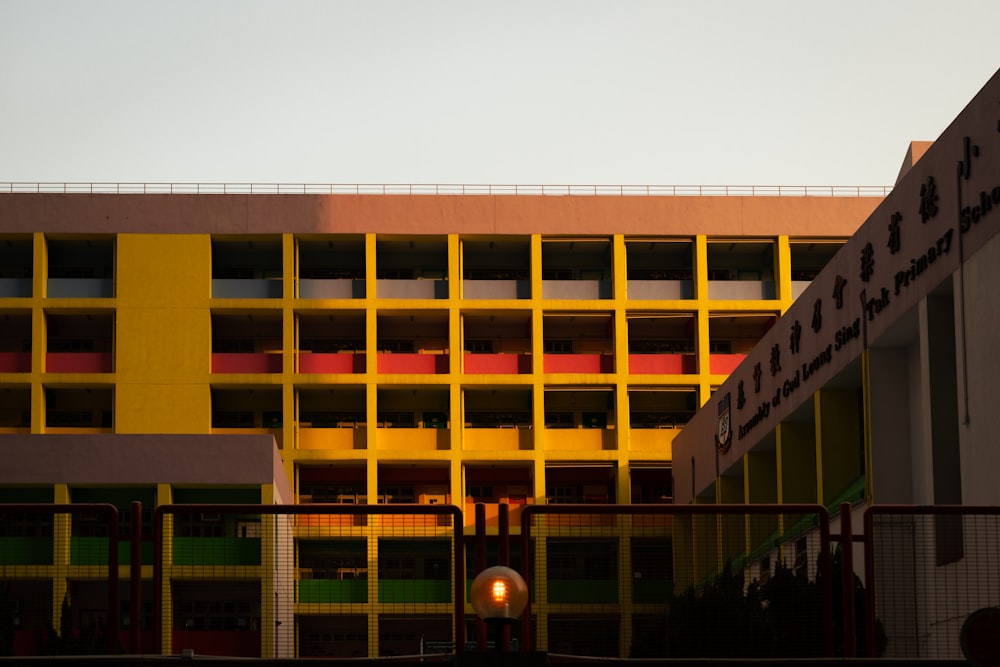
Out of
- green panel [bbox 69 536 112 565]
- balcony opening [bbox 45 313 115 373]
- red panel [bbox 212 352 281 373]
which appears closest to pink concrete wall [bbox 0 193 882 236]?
balcony opening [bbox 45 313 115 373]

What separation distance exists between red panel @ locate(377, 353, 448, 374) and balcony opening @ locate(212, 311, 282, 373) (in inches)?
169

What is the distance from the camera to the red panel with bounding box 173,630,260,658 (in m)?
14.4

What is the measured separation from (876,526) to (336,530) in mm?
5316

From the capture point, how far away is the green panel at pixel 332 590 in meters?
14.9

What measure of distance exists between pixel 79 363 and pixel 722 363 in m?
26.3

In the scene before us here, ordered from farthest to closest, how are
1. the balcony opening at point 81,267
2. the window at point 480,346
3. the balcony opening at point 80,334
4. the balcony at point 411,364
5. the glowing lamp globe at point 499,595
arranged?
the window at point 480,346
the balcony opening at point 80,334
the balcony at point 411,364
the balcony opening at point 81,267
the glowing lamp globe at point 499,595

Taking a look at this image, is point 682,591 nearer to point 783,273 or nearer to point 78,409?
point 783,273

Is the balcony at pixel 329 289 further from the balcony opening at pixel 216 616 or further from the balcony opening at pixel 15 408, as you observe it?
the balcony opening at pixel 216 616

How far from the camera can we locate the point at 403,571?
15422 millimetres

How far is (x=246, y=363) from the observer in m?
67.1

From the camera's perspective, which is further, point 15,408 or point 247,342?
point 247,342

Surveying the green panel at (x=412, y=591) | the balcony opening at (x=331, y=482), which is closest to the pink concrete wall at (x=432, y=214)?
the balcony opening at (x=331, y=482)

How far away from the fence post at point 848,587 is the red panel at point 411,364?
5279 centimetres

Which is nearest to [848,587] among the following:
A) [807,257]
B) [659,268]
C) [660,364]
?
[660,364]
